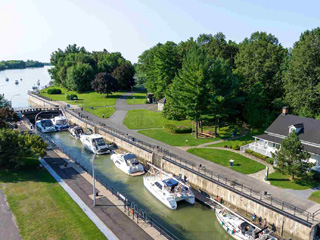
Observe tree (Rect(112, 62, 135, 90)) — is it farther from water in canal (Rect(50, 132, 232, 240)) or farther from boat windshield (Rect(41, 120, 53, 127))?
water in canal (Rect(50, 132, 232, 240))

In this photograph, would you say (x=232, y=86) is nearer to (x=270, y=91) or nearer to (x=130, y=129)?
(x=270, y=91)

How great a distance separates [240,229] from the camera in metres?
25.4

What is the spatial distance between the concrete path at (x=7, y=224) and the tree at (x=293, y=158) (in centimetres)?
2816

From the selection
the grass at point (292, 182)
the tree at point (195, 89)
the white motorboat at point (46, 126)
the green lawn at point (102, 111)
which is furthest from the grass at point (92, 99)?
the grass at point (292, 182)

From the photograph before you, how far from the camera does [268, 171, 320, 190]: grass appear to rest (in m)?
30.8

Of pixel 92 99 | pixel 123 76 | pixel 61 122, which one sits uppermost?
pixel 123 76

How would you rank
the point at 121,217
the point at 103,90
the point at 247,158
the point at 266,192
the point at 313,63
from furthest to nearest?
the point at 103,90 → the point at 313,63 → the point at 247,158 → the point at 266,192 → the point at 121,217

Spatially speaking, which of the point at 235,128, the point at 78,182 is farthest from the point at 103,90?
the point at 78,182

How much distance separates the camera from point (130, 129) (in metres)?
56.0

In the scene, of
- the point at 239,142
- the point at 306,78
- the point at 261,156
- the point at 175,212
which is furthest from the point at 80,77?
the point at 175,212

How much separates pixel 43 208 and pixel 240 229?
1960 centimetres

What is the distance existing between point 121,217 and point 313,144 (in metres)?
25.8

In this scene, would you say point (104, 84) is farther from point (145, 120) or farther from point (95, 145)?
point (95, 145)

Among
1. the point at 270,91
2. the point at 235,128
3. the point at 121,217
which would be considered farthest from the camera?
the point at 270,91
